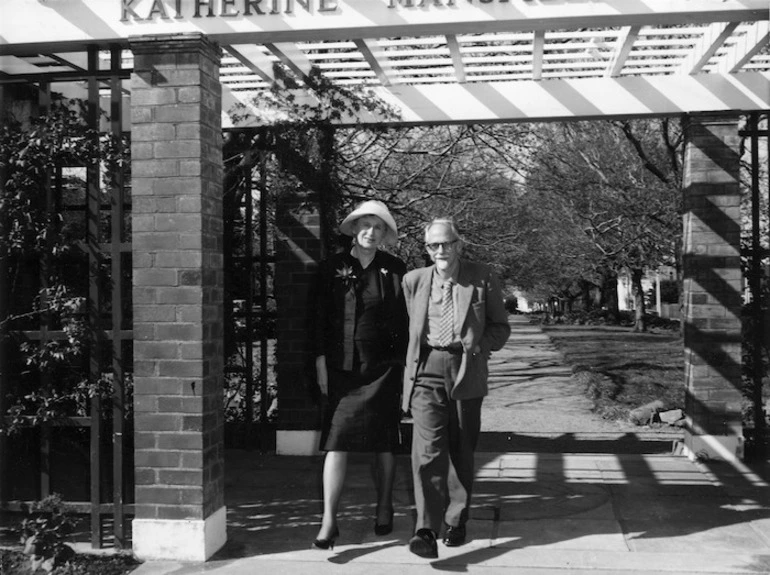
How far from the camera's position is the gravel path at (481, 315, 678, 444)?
1043 cm

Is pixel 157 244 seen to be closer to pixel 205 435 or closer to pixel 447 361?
pixel 205 435

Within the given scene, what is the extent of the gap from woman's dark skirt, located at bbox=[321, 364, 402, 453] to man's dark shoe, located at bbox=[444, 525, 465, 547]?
56cm

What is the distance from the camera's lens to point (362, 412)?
187 inches

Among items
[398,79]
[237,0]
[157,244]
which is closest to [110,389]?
[157,244]

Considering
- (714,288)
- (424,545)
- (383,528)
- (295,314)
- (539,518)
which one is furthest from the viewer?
(295,314)

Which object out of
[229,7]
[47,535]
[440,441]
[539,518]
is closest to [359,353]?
[440,441]

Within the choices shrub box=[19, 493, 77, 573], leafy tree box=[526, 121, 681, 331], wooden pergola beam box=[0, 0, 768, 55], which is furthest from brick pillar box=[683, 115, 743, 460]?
leafy tree box=[526, 121, 681, 331]

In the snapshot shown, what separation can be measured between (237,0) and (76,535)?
3.27 metres

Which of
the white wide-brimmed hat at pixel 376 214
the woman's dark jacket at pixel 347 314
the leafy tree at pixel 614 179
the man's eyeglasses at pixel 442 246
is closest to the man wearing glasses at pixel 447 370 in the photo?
the man's eyeglasses at pixel 442 246

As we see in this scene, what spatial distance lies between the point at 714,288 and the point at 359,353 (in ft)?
12.8

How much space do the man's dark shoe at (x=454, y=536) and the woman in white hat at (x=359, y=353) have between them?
45 centimetres

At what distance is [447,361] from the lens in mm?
4688

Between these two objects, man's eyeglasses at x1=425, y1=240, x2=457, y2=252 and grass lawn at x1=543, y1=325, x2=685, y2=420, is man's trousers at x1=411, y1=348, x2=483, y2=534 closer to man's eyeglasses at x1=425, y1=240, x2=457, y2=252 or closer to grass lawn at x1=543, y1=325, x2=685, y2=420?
man's eyeglasses at x1=425, y1=240, x2=457, y2=252

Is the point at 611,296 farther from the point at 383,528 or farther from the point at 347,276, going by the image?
the point at 347,276
